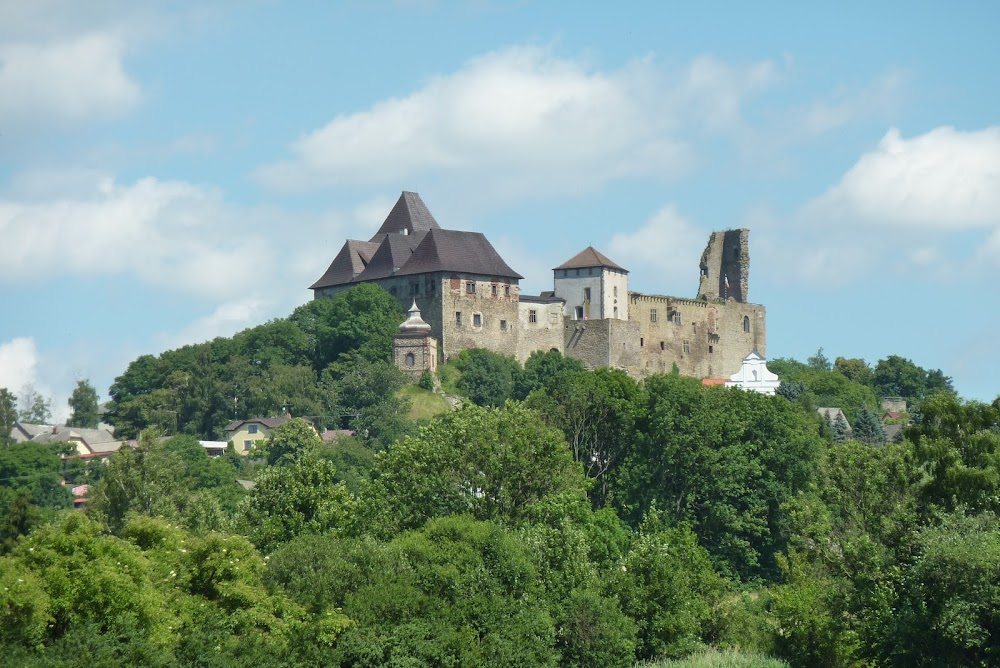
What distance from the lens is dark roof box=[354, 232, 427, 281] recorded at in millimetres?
102938

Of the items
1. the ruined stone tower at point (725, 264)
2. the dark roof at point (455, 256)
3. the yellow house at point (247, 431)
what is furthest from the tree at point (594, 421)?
the ruined stone tower at point (725, 264)

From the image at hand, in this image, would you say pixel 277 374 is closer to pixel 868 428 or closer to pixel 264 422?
pixel 264 422

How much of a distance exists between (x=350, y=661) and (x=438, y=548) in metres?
4.41

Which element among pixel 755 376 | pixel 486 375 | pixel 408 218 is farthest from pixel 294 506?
pixel 755 376

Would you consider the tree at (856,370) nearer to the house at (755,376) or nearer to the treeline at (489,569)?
the house at (755,376)

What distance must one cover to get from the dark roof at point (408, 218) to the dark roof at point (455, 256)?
16.3 ft

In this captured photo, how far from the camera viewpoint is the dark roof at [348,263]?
106 metres

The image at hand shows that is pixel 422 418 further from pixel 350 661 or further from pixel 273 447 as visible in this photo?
pixel 350 661

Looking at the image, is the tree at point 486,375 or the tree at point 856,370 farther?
the tree at point 856,370

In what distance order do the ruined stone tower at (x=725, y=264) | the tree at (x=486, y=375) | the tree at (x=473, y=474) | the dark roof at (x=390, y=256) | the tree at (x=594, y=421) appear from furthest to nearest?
1. the ruined stone tower at (x=725, y=264)
2. the dark roof at (x=390, y=256)
3. the tree at (x=486, y=375)
4. the tree at (x=594, y=421)
5. the tree at (x=473, y=474)

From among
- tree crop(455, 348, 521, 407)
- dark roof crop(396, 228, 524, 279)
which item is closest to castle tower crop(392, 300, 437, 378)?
tree crop(455, 348, 521, 407)

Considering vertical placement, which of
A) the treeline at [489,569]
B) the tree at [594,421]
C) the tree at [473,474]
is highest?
the tree at [594,421]

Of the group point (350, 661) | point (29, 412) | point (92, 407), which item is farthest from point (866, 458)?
point (29, 412)

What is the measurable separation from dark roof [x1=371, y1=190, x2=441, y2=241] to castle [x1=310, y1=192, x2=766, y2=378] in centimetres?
8
